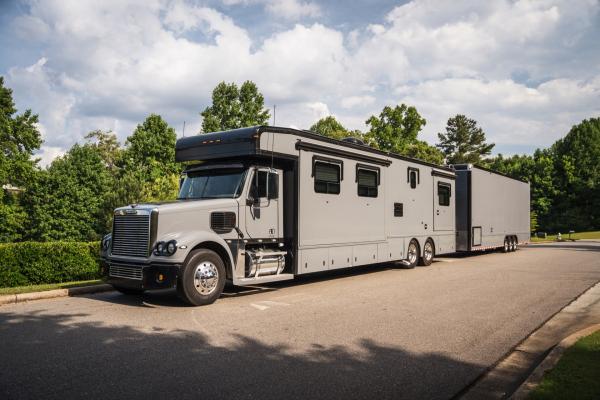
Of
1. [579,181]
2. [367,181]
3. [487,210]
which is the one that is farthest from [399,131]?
[367,181]

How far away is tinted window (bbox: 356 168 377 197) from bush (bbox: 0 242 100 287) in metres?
7.30

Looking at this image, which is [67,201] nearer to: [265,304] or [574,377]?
[265,304]

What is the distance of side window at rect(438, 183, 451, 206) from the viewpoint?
17109 millimetres

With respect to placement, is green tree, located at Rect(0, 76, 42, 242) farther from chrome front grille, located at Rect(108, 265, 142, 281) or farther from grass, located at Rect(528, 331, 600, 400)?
grass, located at Rect(528, 331, 600, 400)

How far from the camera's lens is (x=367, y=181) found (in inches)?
509

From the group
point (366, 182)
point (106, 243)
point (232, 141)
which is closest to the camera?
point (106, 243)

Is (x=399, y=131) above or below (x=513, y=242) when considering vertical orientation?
above

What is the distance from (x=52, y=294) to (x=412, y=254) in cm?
1047

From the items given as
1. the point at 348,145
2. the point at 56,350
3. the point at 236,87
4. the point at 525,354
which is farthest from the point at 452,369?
the point at 236,87

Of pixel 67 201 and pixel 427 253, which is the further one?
pixel 67 201

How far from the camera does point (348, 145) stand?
1220 centimetres

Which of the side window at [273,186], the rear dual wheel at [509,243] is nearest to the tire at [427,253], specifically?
the rear dual wheel at [509,243]

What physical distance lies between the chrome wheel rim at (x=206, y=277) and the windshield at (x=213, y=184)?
159 cm

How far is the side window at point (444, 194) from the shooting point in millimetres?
17109
